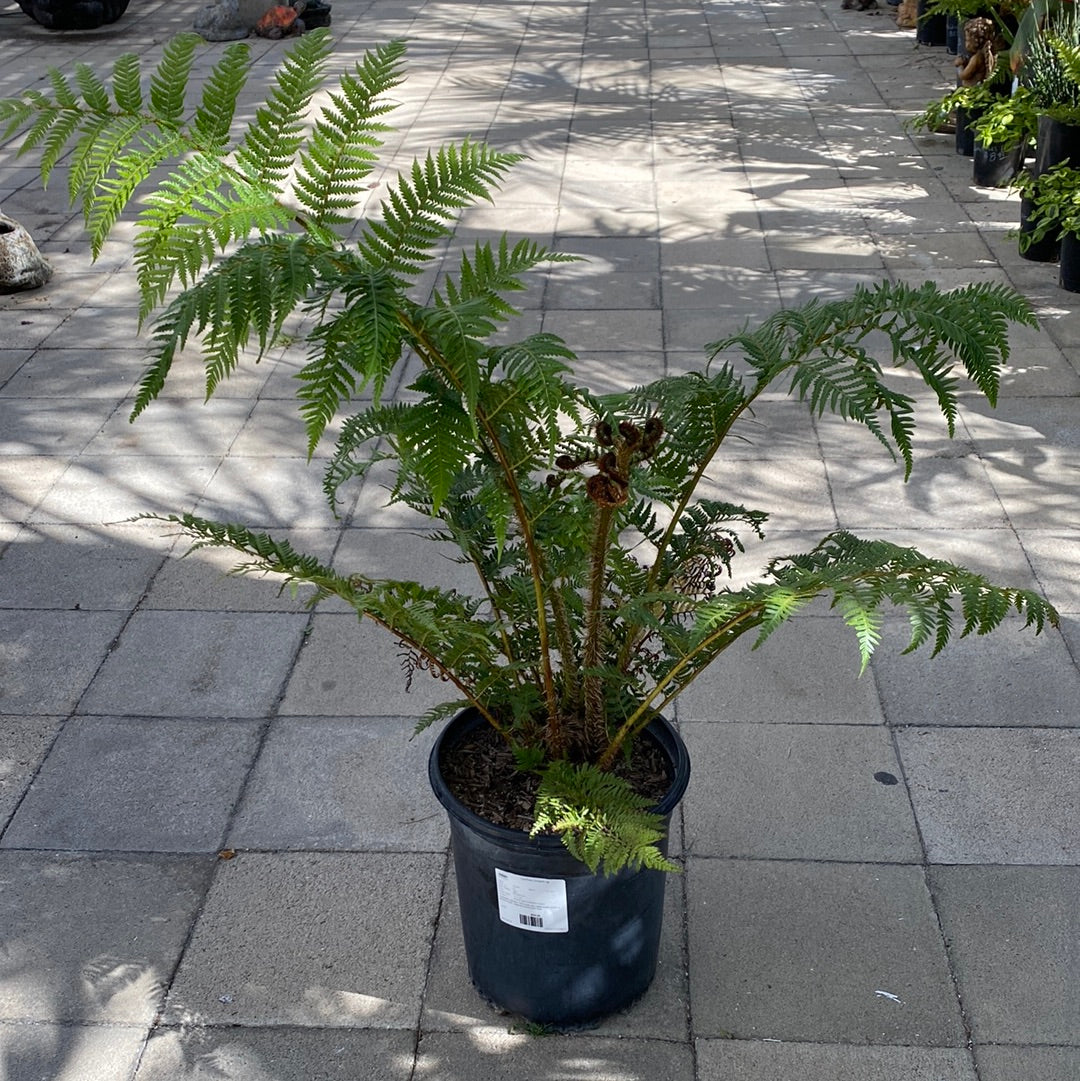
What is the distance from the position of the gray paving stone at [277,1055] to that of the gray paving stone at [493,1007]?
0.11 meters

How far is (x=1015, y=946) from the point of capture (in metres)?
3.03

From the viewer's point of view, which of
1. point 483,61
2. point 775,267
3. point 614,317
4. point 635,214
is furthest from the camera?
point 483,61

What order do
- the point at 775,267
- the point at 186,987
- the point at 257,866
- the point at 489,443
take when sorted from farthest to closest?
the point at 775,267 → the point at 257,866 → the point at 186,987 → the point at 489,443

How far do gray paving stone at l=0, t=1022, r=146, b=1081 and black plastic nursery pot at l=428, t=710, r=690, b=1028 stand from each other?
797mm

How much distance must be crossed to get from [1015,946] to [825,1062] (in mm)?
606

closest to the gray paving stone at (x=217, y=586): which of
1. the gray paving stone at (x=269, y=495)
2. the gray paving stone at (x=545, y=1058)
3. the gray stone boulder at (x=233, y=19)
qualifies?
the gray paving stone at (x=269, y=495)

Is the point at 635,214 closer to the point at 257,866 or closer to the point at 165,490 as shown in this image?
the point at 165,490

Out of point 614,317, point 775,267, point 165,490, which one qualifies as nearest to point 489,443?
point 165,490

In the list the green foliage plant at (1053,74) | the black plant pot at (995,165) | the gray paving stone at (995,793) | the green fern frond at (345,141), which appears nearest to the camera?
the green fern frond at (345,141)

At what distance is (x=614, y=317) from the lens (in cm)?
636

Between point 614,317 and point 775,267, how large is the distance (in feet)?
3.57

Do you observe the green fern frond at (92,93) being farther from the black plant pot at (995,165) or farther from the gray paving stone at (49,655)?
the black plant pot at (995,165)

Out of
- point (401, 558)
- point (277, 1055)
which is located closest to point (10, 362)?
point (401, 558)

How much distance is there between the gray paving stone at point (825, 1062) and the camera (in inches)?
107
